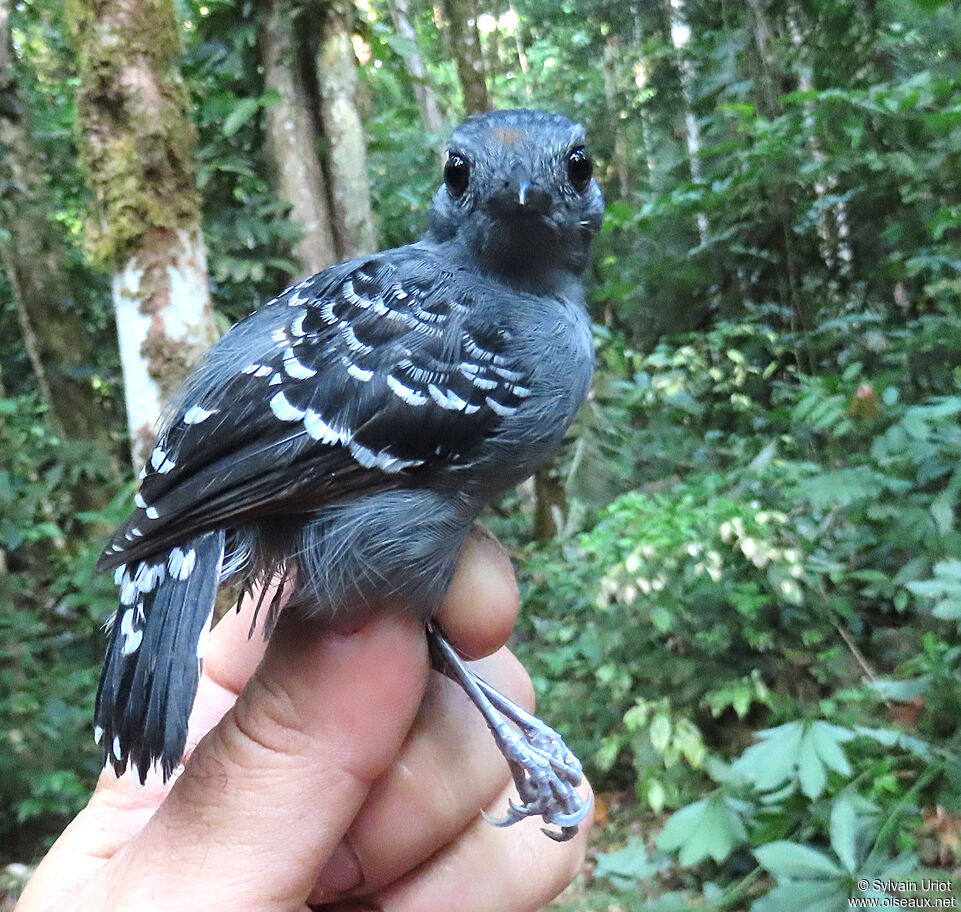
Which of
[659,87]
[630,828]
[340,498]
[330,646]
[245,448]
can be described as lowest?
[630,828]

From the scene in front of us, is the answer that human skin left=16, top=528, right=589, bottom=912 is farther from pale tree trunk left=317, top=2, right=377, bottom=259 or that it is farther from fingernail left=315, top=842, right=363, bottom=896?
pale tree trunk left=317, top=2, right=377, bottom=259

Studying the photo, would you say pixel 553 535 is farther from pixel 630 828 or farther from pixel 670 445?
pixel 630 828

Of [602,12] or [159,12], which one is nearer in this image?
[159,12]

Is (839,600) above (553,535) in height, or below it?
above

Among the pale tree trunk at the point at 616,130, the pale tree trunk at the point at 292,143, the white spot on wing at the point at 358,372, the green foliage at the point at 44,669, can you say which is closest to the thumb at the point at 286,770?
the white spot on wing at the point at 358,372

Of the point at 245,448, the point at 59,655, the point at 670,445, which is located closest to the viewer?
the point at 245,448

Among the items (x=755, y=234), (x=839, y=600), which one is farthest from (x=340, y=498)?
(x=755, y=234)

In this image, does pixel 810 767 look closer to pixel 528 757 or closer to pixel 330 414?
pixel 528 757

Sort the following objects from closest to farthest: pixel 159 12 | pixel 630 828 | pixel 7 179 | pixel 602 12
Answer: pixel 159 12 → pixel 630 828 → pixel 7 179 → pixel 602 12

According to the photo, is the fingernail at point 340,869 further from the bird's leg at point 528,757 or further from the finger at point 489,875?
the bird's leg at point 528,757
